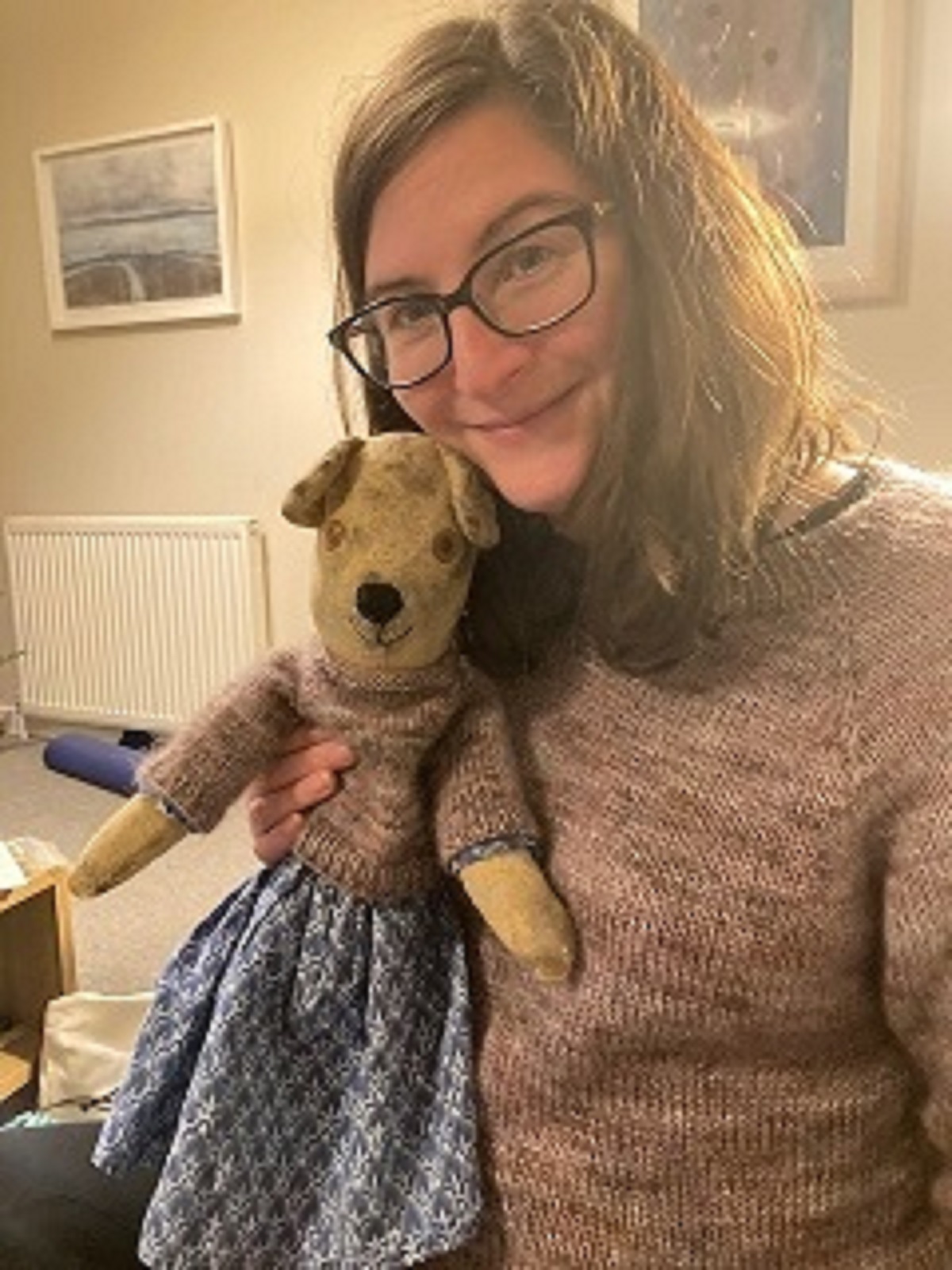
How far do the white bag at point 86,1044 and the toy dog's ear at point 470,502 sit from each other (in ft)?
3.86

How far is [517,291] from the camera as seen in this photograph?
76 centimetres

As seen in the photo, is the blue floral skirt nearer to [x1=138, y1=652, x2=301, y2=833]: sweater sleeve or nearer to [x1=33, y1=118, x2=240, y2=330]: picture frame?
[x1=138, y1=652, x2=301, y2=833]: sweater sleeve

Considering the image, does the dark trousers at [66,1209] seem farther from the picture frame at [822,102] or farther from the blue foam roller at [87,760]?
the picture frame at [822,102]

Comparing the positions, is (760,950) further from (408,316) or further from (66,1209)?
(66,1209)

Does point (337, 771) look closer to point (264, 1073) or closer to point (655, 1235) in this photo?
point (264, 1073)

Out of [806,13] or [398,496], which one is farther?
[806,13]

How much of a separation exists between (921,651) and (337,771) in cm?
38

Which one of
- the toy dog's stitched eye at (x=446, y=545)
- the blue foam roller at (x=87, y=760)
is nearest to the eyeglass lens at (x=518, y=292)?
the toy dog's stitched eye at (x=446, y=545)

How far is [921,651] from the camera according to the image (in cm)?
69

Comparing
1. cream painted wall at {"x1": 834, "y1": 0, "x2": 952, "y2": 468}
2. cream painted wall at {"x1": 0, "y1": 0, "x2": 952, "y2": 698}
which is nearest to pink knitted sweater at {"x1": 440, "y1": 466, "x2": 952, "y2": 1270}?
cream painted wall at {"x1": 834, "y1": 0, "x2": 952, "y2": 468}

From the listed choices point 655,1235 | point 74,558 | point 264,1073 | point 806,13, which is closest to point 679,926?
point 655,1235

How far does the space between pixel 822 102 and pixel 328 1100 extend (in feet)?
7.30

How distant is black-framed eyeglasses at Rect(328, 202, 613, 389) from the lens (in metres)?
0.74

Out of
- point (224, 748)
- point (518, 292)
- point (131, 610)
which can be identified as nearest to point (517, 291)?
point (518, 292)
